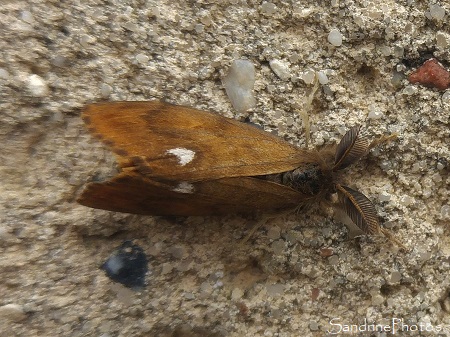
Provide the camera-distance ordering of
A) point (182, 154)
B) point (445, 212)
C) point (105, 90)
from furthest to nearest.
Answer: point (445, 212)
point (105, 90)
point (182, 154)

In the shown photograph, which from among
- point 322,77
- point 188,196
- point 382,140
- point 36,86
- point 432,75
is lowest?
point 188,196

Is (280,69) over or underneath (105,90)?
over

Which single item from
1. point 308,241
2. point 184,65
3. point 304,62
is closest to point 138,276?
point 308,241

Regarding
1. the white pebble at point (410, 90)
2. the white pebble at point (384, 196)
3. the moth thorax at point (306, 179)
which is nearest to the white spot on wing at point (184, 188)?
the moth thorax at point (306, 179)

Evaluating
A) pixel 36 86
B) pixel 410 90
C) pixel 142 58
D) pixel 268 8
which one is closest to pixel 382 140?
pixel 410 90

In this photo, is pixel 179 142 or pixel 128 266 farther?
pixel 128 266

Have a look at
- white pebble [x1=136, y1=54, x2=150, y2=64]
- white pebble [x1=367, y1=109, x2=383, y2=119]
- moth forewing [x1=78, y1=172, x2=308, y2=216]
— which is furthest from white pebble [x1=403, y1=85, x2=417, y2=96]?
white pebble [x1=136, y1=54, x2=150, y2=64]

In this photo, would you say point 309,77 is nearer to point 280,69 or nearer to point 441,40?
point 280,69

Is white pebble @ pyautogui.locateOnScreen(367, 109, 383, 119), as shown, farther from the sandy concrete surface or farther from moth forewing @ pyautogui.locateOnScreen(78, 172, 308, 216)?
moth forewing @ pyautogui.locateOnScreen(78, 172, 308, 216)

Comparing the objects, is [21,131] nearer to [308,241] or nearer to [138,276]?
[138,276]
